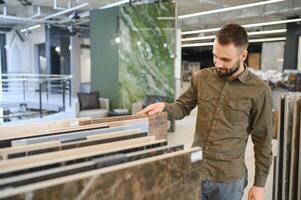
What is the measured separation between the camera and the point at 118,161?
0.64m

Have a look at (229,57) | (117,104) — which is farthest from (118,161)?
(117,104)

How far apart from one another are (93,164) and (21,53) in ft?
54.1

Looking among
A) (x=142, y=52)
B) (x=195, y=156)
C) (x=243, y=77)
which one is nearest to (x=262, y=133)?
(x=243, y=77)

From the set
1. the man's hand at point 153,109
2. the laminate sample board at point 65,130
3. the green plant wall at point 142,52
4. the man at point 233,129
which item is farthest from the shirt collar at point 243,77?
the green plant wall at point 142,52

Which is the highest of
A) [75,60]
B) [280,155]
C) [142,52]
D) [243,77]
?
[75,60]

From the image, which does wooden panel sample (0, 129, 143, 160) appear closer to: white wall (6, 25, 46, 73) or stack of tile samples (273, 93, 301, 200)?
stack of tile samples (273, 93, 301, 200)

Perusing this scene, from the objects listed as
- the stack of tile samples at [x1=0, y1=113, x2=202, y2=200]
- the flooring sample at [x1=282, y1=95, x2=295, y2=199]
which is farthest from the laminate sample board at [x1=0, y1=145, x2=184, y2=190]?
the flooring sample at [x1=282, y1=95, x2=295, y2=199]

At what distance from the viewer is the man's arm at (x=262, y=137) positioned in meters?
1.42

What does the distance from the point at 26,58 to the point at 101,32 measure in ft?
29.7

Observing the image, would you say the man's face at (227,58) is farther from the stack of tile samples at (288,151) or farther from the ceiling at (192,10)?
the ceiling at (192,10)

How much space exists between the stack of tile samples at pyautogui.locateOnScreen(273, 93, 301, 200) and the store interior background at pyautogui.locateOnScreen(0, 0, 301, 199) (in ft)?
1.90

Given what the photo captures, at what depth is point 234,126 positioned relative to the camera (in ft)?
4.74

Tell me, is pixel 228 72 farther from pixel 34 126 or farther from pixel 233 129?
pixel 34 126

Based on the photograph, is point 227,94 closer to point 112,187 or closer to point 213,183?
point 213,183
